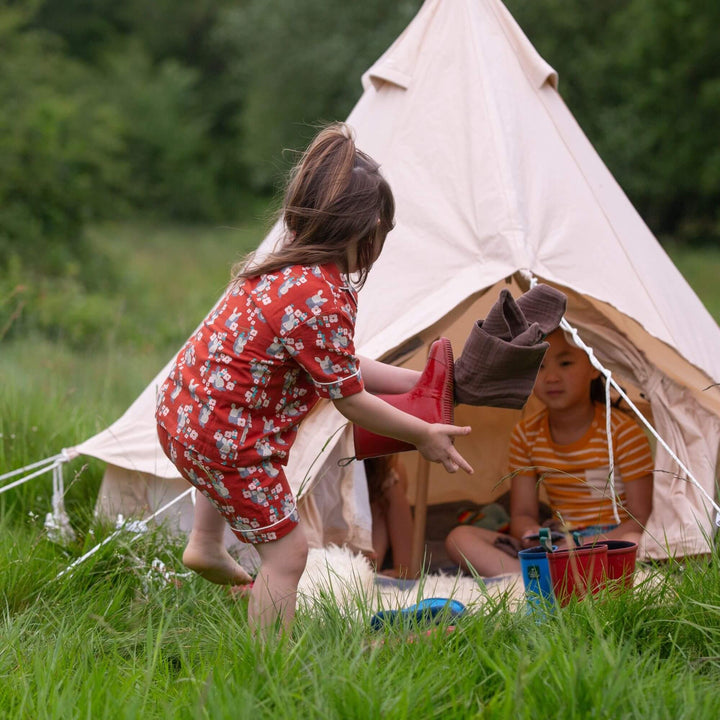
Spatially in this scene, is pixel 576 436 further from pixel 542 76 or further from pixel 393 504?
pixel 542 76

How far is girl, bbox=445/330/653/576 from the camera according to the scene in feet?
10.7

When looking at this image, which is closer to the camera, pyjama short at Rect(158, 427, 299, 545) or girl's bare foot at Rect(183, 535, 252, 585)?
pyjama short at Rect(158, 427, 299, 545)

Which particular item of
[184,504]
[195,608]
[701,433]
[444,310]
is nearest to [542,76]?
[444,310]

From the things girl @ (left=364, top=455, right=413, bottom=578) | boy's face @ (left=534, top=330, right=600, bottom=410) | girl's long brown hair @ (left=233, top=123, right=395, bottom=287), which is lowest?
girl @ (left=364, top=455, right=413, bottom=578)

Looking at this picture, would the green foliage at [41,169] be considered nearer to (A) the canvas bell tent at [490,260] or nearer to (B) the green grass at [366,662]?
(A) the canvas bell tent at [490,260]

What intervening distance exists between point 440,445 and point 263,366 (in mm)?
434

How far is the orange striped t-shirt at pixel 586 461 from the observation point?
329 centimetres

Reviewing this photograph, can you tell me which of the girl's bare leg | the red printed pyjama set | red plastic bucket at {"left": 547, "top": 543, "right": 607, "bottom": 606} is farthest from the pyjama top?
red plastic bucket at {"left": 547, "top": 543, "right": 607, "bottom": 606}

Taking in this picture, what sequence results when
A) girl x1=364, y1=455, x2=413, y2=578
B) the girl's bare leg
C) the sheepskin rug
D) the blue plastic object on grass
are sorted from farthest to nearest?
girl x1=364, y1=455, x2=413, y2=578
the sheepskin rug
the girl's bare leg
the blue plastic object on grass

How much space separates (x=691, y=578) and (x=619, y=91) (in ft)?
51.8

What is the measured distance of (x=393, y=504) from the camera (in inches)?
140

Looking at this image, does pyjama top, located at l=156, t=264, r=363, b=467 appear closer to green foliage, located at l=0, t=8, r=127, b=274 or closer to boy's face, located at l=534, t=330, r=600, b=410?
boy's face, located at l=534, t=330, r=600, b=410

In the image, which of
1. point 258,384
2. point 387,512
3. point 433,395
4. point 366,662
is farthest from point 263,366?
point 387,512

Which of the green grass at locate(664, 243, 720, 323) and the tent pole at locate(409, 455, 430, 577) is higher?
the tent pole at locate(409, 455, 430, 577)
